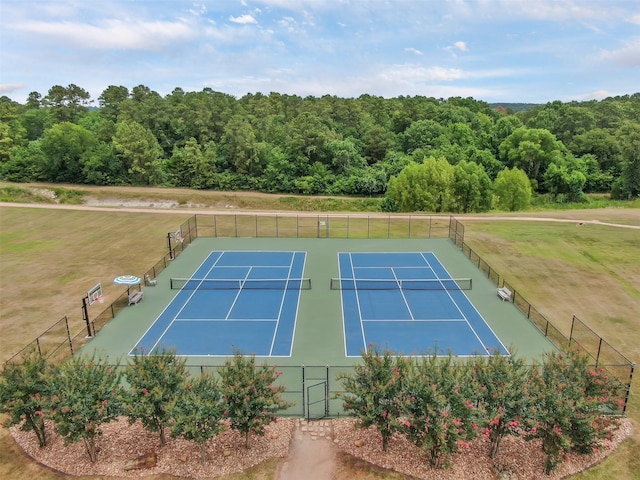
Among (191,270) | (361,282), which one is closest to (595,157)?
(361,282)

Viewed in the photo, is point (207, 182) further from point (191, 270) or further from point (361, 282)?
point (361, 282)

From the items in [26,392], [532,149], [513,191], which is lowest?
[26,392]

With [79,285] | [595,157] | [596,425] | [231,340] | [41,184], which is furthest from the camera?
[595,157]

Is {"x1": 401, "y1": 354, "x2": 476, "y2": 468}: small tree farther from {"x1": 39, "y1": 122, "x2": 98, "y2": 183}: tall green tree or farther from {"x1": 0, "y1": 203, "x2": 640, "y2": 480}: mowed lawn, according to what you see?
{"x1": 39, "y1": 122, "x2": 98, "y2": 183}: tall green tree

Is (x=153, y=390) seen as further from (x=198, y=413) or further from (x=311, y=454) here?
(x=311, y=454)

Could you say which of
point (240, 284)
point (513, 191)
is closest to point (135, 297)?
point (240, 284)

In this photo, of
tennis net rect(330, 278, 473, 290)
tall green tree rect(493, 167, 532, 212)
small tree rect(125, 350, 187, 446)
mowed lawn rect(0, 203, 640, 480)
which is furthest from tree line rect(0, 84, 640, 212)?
small tree rect(125, 350, 187, 446)
